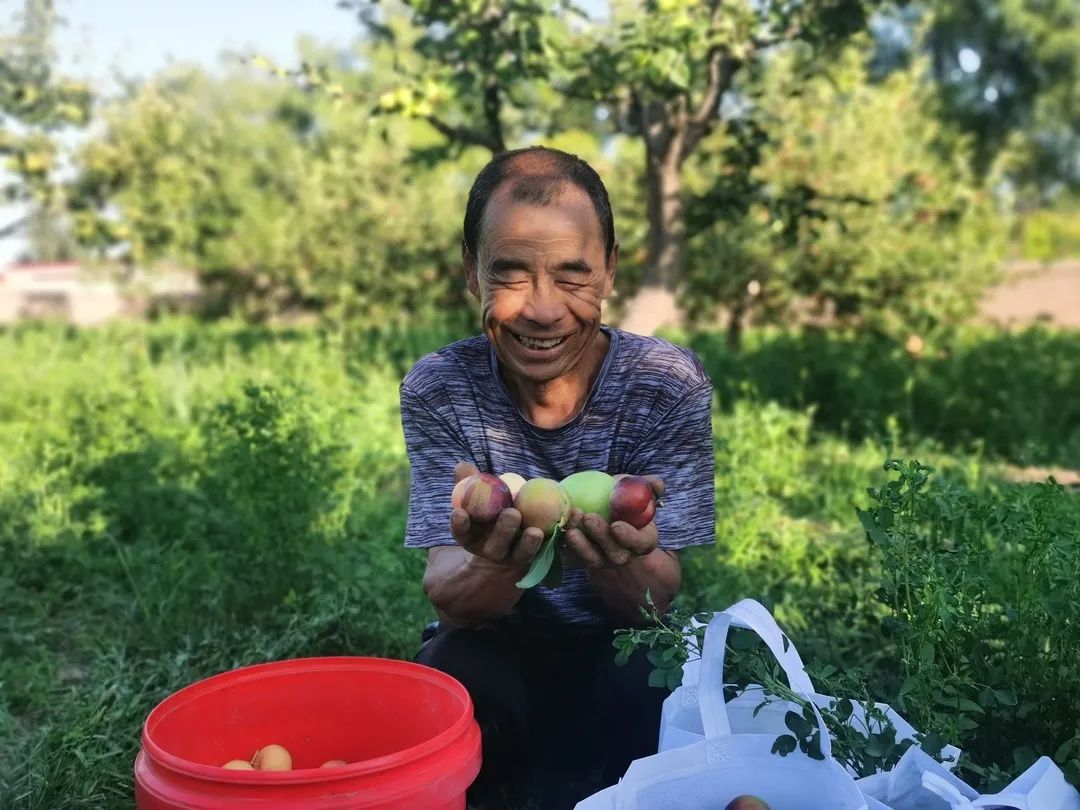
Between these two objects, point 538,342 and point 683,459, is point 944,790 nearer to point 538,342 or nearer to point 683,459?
point 683,459

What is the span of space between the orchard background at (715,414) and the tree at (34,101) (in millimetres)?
53

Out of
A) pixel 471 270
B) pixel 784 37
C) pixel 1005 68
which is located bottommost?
pixel 471 270

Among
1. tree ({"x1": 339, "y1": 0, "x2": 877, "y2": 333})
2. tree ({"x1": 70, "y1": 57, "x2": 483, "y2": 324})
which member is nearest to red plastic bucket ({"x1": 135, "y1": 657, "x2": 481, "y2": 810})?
tree ({"x1": 339, "y1": 0, "x2": 877, "y2": 333})

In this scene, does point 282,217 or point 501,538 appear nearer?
point 501,538

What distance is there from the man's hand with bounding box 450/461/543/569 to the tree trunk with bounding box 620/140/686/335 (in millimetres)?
4027

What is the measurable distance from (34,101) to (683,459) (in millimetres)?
12749

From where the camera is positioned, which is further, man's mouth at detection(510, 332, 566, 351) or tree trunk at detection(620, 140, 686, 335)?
tree trunk at detection(620, 140, 686, 335)

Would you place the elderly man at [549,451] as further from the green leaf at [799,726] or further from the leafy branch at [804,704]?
the green leaf at [799,726]

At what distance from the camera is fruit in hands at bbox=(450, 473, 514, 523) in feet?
5.55

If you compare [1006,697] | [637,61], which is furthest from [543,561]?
[637,61]

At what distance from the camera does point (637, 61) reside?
4.48 metres

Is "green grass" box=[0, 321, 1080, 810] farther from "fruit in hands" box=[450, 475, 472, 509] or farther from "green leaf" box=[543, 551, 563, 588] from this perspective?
"fruit in hands" box=[450, 475, 472, 509]

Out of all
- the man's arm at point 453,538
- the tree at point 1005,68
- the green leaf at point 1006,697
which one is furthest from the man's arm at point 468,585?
the tree at point 1005,68

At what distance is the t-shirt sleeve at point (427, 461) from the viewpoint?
7.00 ft
